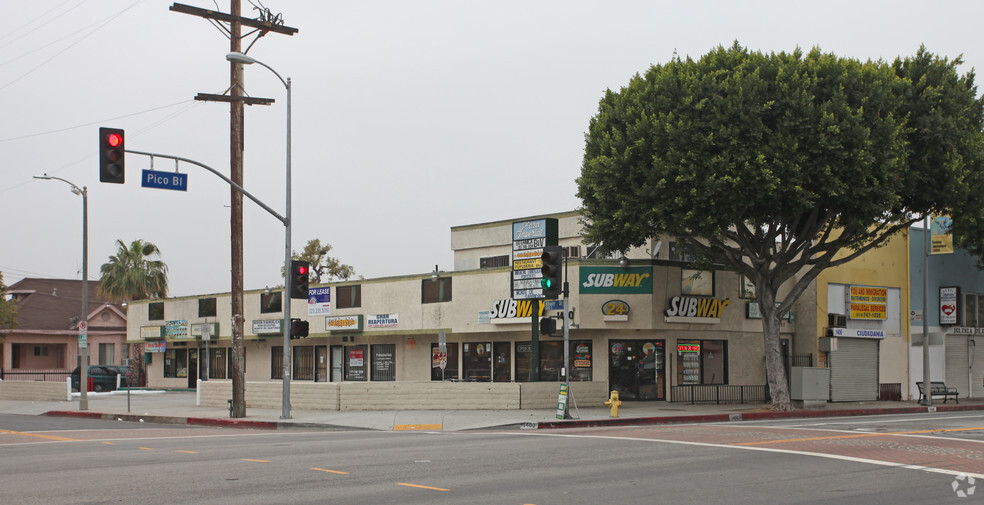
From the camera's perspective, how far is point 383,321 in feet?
125

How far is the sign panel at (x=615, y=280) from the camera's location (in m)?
31.7

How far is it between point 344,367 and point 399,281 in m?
5.57

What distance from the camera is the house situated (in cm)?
5669

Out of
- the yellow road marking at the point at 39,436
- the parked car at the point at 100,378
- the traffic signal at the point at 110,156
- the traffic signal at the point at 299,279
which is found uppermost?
the traffic signal at the point at 110,156

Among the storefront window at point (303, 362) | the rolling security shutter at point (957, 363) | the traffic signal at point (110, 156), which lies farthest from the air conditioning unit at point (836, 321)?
the traffic signal at point (110, 156)

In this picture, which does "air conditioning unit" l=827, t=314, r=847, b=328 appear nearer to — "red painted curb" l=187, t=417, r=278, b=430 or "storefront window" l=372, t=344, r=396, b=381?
"storefront window" l=372, t=344, r=396, b=381

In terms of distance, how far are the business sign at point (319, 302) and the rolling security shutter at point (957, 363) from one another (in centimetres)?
2726

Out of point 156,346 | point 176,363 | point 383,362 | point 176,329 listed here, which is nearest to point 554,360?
point 383,362

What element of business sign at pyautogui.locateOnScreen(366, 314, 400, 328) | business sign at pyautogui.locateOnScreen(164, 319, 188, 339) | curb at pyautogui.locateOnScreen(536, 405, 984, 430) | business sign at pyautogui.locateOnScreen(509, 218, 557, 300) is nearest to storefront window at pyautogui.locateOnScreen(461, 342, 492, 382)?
business sign at pyautogui.locateOnScreen(366, 314, 400, 328)

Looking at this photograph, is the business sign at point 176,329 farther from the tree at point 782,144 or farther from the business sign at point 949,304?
the business sign at point 949,304

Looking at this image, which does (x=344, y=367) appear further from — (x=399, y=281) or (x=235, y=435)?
(x=235, y=435)

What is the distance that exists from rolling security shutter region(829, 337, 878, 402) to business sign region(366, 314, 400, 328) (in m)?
17.4

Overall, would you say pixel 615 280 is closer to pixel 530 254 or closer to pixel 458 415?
pixel 530 254

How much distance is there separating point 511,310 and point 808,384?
34.8 feet
